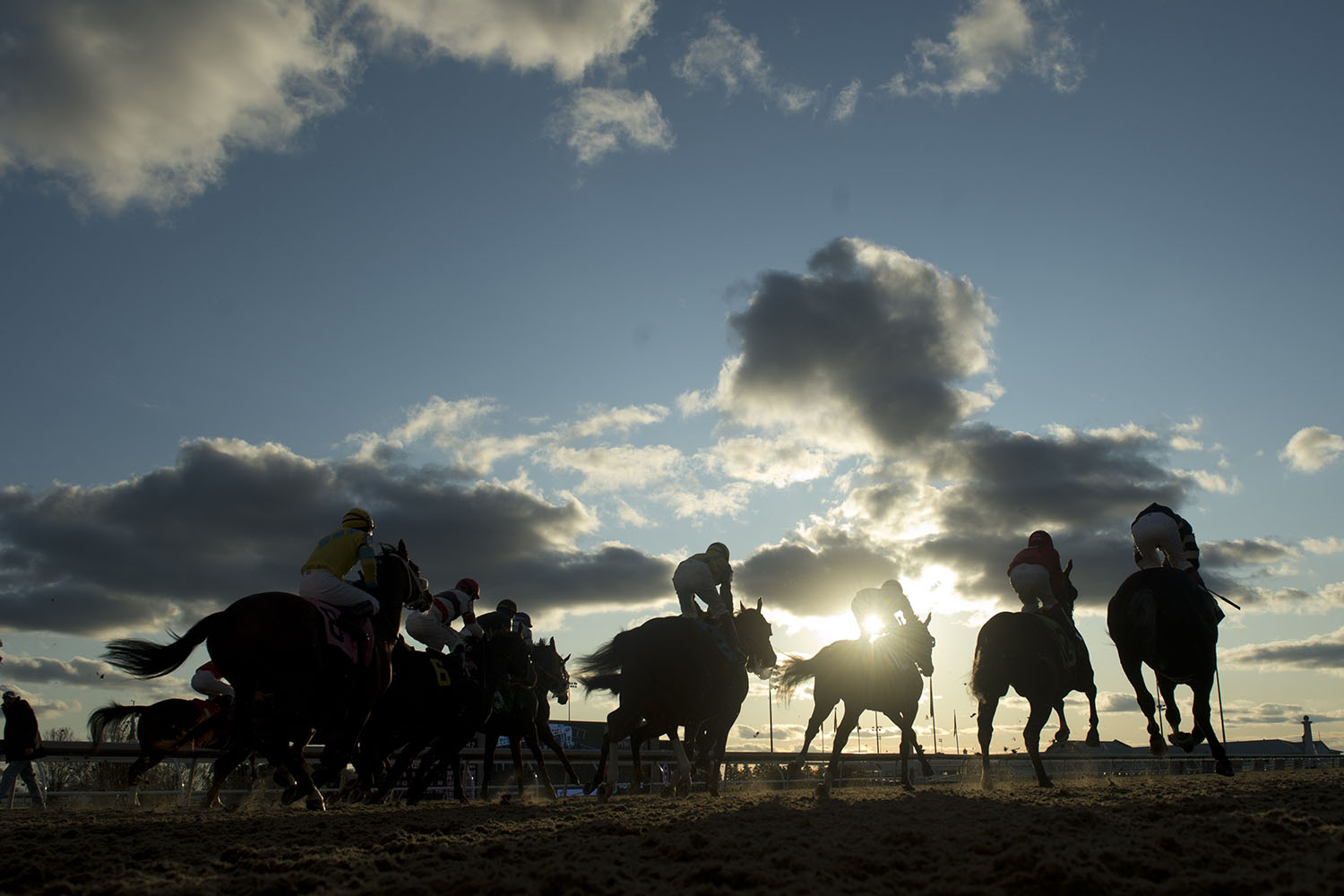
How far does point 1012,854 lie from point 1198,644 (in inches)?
310

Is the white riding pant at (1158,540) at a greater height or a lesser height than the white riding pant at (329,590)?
greater

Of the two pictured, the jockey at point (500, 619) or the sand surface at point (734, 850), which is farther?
the jockey at point (500, 619)

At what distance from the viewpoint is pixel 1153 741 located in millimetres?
11719

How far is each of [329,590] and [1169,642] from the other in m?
9.20

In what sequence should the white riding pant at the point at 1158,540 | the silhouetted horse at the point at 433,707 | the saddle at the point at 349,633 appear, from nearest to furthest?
the saddle at the point at 349,633 → the silhouetted horse at the point at 433,707 → the white riding pant at the point at 1158,540

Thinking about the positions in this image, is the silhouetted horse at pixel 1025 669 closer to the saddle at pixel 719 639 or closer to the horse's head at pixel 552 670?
the saddle at pixel 719 639

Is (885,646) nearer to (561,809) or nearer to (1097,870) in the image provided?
(561,809)

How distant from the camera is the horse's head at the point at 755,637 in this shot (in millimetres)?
13609

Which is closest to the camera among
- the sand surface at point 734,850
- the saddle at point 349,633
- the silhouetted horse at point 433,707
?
the sand surface at point 734,850

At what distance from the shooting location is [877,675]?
13.0m

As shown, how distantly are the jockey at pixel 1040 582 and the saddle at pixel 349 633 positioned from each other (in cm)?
791

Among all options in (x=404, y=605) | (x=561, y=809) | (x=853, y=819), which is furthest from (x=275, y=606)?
(x=853, y=819)

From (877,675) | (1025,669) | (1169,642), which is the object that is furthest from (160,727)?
(1169,642)

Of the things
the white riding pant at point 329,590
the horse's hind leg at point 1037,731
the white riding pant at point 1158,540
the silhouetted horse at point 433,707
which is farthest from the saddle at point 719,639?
the white riding pant at point 1158,540
